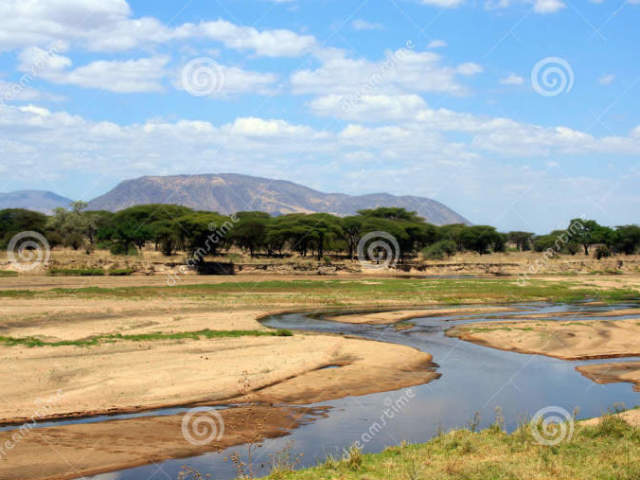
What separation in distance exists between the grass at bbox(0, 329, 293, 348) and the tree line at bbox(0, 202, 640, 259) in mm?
46587

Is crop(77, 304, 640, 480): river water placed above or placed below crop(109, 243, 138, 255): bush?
below

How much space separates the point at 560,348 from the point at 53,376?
71.7ft

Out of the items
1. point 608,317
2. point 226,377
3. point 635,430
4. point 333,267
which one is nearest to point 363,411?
point 226,377

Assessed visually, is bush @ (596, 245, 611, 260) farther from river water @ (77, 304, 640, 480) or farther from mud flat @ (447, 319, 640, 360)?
river water @ (77, 304, 640, 480)

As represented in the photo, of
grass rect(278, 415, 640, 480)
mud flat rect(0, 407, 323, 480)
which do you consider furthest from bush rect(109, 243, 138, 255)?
grass rect(278, 415, 640, 480)

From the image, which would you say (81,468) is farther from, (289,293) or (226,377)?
(289,293)

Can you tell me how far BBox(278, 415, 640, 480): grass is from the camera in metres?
10.7

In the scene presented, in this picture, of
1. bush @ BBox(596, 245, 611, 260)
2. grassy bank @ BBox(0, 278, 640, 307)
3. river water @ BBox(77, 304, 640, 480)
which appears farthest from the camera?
bush @ BBox(596, 245, 611, 260)

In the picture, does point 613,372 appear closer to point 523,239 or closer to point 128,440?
point 128,440

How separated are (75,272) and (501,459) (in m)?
61.4

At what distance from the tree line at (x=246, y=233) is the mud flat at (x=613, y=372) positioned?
56.3 metres

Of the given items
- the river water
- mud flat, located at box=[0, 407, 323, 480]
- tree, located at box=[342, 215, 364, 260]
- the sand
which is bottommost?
mud flat, located at box=[0, 407, 323, 480]

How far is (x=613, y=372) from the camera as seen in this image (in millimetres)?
23094

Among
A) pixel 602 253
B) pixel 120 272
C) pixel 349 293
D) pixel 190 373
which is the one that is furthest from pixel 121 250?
pixel 602 253
